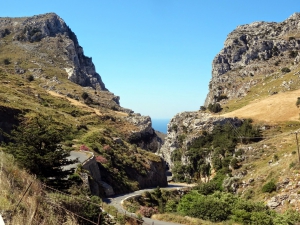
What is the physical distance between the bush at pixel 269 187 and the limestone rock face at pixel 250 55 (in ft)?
264

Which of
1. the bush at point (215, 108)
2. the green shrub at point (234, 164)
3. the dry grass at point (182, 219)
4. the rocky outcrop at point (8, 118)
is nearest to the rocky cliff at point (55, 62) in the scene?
the bush at point (215, 108)

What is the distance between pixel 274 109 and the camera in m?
80.3

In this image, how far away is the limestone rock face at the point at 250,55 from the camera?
4806 inches

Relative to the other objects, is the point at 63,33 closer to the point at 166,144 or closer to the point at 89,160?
the point at 166,144

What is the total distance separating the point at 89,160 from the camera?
32719 mm

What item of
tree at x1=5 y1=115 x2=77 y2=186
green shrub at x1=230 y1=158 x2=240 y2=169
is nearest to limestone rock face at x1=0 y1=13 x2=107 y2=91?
green shrub at x1=230 y1=158 x2=240 y2=169

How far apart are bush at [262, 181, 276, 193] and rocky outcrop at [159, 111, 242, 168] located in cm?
4449

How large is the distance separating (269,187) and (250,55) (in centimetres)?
11048

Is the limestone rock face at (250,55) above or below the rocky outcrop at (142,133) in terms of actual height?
above

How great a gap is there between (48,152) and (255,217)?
52.9 ft

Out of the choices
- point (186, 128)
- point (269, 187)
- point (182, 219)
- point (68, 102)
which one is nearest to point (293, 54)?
point (186, 128)

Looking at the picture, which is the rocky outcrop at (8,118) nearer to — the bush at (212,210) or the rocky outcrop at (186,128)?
the bush at (212,210)

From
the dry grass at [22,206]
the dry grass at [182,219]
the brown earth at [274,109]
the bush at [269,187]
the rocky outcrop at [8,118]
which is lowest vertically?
the dry grass at [182,219]

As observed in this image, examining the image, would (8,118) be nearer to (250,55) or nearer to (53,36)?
(53,36)
